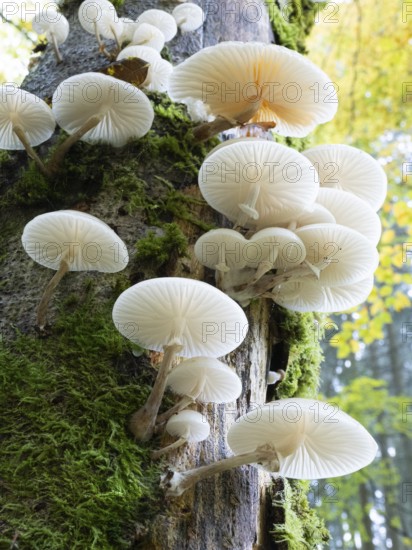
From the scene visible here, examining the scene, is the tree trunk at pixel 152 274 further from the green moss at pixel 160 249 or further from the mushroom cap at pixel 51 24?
the mushroom cap at pixel 51 24

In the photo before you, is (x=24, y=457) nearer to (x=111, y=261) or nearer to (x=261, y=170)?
(x=111, y=261)

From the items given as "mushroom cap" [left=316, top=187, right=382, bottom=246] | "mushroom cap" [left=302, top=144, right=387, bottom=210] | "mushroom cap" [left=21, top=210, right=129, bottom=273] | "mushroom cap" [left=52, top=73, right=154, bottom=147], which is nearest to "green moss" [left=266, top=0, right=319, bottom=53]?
"mushroom cap" [left=302, top=144, right=387, bottom=210]

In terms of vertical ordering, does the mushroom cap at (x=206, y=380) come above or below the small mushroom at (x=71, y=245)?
below

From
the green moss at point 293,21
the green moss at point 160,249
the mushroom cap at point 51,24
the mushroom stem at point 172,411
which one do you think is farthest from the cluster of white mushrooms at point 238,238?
the green moss at point 293,21

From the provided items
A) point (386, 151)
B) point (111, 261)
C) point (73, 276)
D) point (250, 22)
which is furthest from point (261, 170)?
point (386, 151)

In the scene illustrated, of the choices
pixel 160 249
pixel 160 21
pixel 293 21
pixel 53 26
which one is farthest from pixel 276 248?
pixel 293 21

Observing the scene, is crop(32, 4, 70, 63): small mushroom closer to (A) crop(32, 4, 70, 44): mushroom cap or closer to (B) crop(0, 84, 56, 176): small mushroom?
(A) crop(32, 4, 70, 44): mushroom cap

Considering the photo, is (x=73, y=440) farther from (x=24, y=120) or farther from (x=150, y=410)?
(x=24, y=120)
